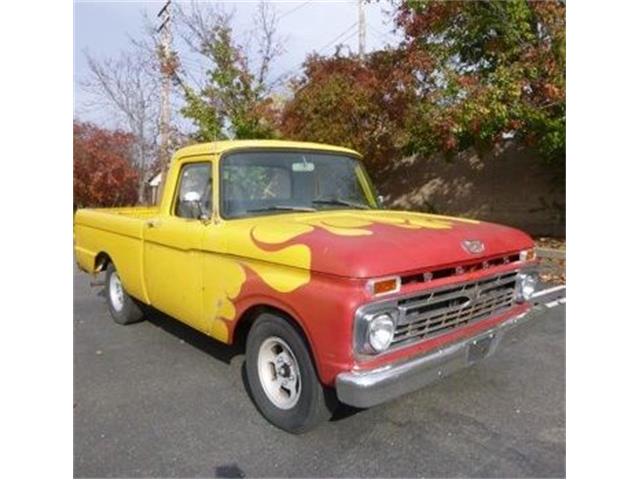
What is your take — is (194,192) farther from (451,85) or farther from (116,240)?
(451,85)

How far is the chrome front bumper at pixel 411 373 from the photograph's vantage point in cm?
292

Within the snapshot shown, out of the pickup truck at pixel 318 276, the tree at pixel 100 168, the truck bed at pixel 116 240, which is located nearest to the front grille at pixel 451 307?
the pickup truck at pixel 318 276

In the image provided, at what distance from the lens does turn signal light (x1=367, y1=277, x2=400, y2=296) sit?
2.99m

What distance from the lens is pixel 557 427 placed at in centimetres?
357

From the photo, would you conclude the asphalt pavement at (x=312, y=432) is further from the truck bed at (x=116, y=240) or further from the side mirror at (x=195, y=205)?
the side mirror at (x=195, y=205)

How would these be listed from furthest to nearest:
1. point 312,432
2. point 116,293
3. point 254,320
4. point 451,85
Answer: point 451,85, point 116,293, point 254,320, point 312,432

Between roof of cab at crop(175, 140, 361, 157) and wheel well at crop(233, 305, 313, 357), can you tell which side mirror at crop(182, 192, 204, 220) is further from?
wheel well at crop(233, 305, 313, 357)

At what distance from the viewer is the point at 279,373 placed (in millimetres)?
3660

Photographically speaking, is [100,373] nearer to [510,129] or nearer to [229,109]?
[510,129]

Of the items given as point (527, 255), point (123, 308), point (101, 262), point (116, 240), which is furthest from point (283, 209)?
point (101, 262)

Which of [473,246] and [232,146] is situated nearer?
[473,246]

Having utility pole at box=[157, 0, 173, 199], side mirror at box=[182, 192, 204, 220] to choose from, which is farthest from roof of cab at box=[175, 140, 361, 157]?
utility pole at box=[157, 0, 173, 199]

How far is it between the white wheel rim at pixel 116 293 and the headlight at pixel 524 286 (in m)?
4.24

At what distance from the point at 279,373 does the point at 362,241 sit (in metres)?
1.12
